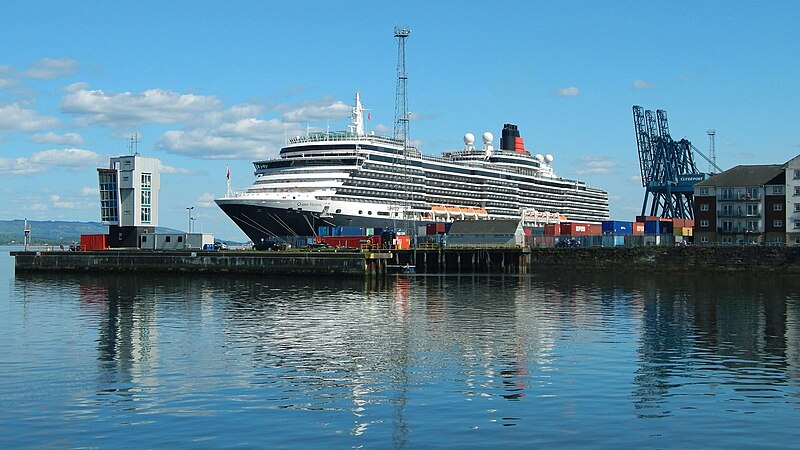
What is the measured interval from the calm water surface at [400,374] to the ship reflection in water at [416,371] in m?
0.10

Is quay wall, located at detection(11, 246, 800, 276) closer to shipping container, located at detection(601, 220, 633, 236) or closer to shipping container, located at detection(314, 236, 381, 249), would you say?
shipping container, located at detection(314, 236, 381, 249)

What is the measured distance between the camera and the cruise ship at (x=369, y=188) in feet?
406

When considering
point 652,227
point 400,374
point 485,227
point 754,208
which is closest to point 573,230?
point 652,227

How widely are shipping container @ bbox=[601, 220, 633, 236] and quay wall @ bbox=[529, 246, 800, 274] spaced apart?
1533 centimetres

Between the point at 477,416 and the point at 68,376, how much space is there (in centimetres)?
1490

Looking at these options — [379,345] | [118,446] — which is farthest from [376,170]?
[118,446]

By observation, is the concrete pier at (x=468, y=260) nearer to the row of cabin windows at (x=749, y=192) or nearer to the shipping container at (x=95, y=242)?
the row of cabin windows at (x=749, y=192)

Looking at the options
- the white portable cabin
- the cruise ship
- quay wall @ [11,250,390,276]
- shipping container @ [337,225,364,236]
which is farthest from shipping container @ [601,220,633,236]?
the white portable cabin

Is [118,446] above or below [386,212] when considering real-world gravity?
below

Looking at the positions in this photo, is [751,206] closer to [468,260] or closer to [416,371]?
[468,260]

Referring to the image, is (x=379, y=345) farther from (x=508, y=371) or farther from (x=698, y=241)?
(x=698, y=241)

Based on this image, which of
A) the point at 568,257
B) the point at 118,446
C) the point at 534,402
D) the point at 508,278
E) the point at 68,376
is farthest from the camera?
the point at 568,257

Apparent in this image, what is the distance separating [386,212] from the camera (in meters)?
134

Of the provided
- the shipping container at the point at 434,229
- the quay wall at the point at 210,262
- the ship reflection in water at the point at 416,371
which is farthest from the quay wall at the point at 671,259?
the ship reflection in water at the point at 416,371
